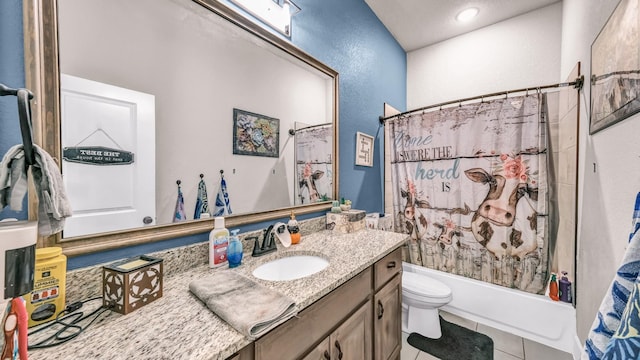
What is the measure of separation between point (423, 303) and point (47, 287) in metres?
1.91

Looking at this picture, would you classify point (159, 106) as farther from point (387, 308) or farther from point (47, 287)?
point (387, 308)

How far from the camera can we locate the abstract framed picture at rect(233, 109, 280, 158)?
1176mm

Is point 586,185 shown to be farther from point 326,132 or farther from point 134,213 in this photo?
point 134,213

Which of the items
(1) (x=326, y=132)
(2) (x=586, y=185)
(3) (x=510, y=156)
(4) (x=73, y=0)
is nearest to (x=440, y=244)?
(3) (x=510, y=156)

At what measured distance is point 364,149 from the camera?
2129 millimetres

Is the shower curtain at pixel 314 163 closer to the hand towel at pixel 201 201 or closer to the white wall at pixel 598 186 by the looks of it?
the hand towel at pixel 201 201

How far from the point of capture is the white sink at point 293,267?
1123mm

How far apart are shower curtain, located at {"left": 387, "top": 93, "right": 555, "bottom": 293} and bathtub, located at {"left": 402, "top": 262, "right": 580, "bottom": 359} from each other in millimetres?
73

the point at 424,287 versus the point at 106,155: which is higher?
the point at 106,155

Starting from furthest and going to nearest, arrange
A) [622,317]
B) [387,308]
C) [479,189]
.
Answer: [479,189], [387,308], [622,317]

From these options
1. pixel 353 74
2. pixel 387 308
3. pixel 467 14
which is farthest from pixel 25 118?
pixel 467 14

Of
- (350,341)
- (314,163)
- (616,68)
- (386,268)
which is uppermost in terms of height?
(616,68)

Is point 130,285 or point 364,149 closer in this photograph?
point 130,285

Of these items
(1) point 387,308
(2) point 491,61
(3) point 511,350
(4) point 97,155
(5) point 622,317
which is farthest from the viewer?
(2) point 491,61
